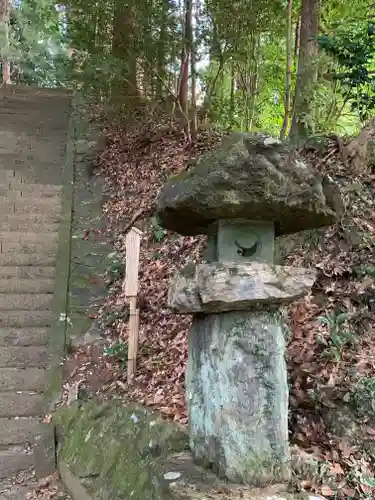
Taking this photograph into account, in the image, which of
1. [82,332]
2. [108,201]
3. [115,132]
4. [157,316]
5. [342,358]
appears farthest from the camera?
[115,132]

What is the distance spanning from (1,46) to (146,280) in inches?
436

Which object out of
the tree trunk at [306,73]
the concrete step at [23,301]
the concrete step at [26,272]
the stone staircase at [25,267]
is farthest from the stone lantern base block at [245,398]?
the concrete step at [26,272]

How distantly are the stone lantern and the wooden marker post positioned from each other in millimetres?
1966

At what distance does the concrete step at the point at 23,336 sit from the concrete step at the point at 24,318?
0.28 feet

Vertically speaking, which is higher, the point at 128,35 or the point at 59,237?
the point at 128,35

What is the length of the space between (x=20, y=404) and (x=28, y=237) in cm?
308

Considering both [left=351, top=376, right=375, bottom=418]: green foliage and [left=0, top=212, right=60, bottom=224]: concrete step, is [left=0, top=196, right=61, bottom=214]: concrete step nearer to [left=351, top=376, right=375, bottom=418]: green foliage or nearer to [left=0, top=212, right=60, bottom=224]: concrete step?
[left=0, top=212, right=60, bottom=224]: concrete step

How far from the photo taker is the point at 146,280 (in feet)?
20.6

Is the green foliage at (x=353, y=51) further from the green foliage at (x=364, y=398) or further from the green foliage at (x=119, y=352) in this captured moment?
the green foliage at (x=119, y=352)

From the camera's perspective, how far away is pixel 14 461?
4.69 meters

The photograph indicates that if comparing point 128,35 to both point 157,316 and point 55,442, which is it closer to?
point 157,316

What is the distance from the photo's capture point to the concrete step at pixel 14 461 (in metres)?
4.63

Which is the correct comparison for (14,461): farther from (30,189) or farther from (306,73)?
(306,73)

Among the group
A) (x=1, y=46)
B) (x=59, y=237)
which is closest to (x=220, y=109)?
(x=59, y=237)
